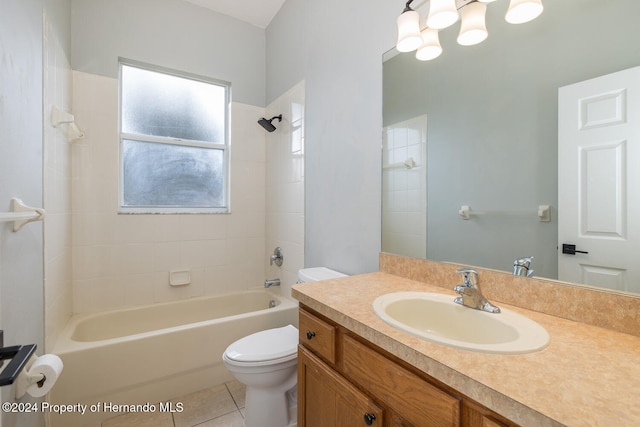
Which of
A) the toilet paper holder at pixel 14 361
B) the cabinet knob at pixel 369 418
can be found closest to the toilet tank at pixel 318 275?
the cabinet knob at pixel 369 418

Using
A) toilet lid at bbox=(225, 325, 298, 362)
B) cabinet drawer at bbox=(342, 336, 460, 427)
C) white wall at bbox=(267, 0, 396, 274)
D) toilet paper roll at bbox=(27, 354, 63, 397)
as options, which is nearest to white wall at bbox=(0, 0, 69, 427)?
toilet paper roll at bbox=(27, 354, 63, 397)

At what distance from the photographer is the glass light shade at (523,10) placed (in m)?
0.93

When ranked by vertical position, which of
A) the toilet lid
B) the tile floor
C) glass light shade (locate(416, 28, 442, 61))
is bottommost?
the tile floor

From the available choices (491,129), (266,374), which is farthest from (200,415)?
(491,129)

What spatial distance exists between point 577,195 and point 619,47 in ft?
1.38

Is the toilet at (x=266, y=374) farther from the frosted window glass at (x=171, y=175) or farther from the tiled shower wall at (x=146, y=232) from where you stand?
the frosted window glass at (x=171, y=175)

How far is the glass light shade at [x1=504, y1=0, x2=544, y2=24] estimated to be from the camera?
0.93 metres

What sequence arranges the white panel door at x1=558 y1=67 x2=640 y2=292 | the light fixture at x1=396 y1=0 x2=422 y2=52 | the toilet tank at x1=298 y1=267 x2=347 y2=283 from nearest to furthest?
the white panel door at x1=558 y1=67 x2=640 y2=292
the light fixture at x1=396 y1=0 x2=422 y2=52
the toilet tank at x1=298 y1=267 x2=347 y2=283

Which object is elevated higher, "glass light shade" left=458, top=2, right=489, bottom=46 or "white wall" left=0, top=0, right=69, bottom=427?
"glass light shade" left=458, top=2, right=489, bottom=46

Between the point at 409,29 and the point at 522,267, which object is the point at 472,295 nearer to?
the point at 522,267

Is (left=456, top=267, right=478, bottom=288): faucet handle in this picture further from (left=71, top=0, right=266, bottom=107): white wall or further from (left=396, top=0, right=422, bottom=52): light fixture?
(left=71, top=0, right=266, bottom=107): white wall

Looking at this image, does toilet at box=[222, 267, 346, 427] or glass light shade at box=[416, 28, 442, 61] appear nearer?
glass light shade at box=[416, 28, 442, 61]

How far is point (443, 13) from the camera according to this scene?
3.50 feet

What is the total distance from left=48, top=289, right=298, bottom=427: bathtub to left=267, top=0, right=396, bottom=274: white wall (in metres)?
0.77
